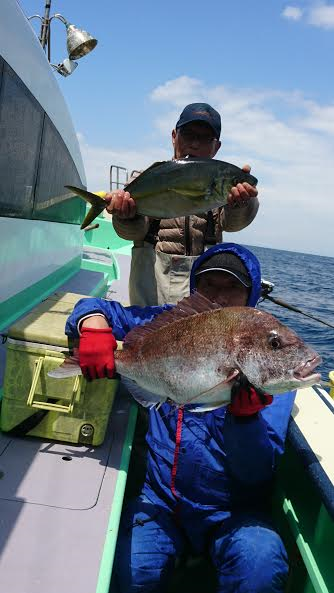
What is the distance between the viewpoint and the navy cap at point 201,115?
3160 mm

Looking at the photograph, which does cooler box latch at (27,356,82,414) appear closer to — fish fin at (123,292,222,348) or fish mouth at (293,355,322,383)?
fish fin at (123,292,222,348)

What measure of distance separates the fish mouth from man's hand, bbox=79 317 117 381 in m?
0.92

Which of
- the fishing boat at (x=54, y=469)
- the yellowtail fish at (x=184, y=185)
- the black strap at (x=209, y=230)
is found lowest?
the fishing boat at (x=54, y=469)

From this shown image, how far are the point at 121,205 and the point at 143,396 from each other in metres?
1.27

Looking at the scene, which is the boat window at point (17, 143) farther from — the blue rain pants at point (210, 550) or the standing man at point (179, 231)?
the blue rain pants at point (210, 550)

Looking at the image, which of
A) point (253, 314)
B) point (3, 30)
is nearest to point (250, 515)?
point (253, 314)

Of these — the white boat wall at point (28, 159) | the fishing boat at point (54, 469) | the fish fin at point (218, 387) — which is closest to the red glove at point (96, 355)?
the fishing boat at point (54, 469)

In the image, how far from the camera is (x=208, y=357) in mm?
1978

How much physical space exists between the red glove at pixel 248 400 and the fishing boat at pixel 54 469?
0.51 m

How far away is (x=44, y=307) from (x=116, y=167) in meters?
10.8

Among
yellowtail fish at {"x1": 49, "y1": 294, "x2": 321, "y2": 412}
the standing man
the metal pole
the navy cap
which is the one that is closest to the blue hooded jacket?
yellowtail fish at {"x1": 49, "y1": 294, "x2": 321, "y2": 412}

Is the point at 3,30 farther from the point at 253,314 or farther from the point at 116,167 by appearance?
the point at 116,167

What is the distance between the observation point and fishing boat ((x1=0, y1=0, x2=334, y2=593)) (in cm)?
190

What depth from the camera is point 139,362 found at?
7.33 feet
